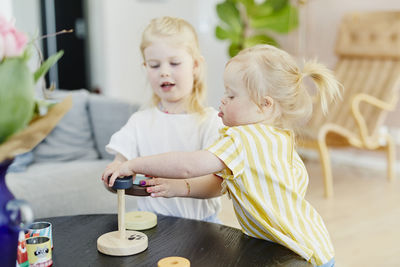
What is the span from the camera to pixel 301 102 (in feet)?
3.79

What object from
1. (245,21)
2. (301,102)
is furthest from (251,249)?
(245,21)

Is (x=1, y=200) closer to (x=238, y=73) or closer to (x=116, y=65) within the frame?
(x=238, y=73)

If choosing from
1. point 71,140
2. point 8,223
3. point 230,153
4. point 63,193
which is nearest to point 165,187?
point 230,153

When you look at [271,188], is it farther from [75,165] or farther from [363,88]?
[363,88]

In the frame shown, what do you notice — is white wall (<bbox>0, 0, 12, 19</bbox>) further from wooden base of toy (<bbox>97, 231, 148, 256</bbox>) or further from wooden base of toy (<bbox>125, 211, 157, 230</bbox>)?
wooden base of toy (<bbox>97, 231, 148, 256</bbox>)

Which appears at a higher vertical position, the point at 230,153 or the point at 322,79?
the point at 322,79

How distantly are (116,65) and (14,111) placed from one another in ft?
14.3

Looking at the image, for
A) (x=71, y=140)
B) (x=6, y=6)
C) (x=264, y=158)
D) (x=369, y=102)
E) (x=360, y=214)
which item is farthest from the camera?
(x=6, y=6)

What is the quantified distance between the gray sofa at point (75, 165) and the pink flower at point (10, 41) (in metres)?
1.44

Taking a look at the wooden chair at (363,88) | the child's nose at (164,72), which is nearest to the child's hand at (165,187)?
the child's nose at (164,72)

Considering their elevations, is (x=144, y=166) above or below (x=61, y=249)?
above

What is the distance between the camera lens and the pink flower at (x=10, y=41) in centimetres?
71

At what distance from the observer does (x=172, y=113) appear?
58.7 inches

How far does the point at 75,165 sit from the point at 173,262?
167 cm
